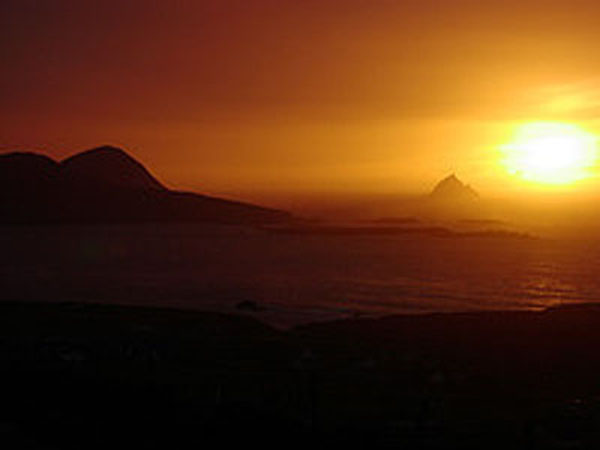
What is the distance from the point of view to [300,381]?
25672 mm

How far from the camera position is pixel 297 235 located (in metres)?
198

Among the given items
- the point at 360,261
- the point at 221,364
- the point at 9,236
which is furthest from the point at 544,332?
the point at 9,236

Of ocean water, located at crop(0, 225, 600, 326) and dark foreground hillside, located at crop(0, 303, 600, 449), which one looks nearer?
dark foreground hillside, located at crop(0, 303, 600, 449)

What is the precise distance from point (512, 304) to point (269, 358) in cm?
4039

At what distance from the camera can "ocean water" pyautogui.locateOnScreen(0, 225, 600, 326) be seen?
65250 mm

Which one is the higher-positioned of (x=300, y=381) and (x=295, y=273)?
(x=300, y=381)

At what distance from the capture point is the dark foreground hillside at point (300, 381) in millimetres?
18078

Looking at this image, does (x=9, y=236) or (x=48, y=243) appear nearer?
(x=48, y=243)

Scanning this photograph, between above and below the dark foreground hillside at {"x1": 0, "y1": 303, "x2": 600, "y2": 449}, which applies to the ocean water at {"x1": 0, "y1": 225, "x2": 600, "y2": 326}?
below

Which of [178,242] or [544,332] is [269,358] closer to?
[544,332]

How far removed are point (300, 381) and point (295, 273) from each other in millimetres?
69335

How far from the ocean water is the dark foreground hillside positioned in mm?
15142

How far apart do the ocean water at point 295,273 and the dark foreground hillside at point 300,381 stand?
49.7 ft

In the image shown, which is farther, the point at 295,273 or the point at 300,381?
the point at 295,273
